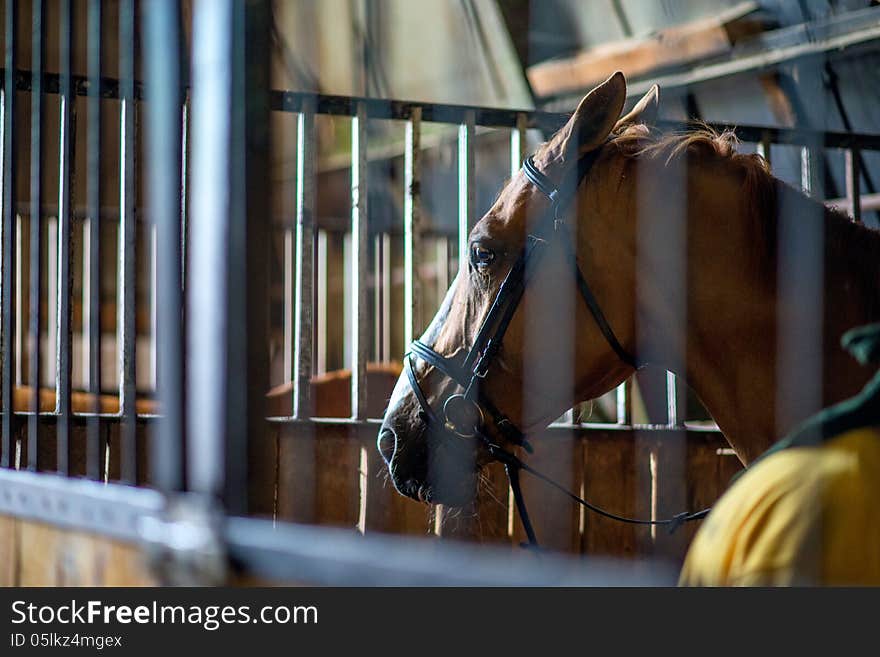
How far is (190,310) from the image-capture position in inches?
41.3

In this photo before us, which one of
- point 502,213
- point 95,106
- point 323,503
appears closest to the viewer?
point 95,106

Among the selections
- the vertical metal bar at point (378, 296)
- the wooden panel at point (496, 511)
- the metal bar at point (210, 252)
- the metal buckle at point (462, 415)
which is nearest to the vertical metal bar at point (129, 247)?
the metal bar at point (210, 252)

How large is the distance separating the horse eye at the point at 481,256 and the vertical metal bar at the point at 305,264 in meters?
0.73

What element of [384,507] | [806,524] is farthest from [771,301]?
[384,507]

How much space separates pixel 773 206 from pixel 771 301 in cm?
15

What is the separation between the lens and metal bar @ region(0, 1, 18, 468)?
1.77 meters

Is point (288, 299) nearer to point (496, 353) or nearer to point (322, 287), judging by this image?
point (322, 287)

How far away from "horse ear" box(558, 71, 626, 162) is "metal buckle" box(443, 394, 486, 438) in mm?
474

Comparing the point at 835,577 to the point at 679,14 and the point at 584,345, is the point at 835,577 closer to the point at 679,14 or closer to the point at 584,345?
the point at 584,345

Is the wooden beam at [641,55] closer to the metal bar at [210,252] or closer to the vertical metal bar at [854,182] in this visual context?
the vertical metal bar at [854,182]

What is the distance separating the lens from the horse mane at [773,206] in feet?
4.99
